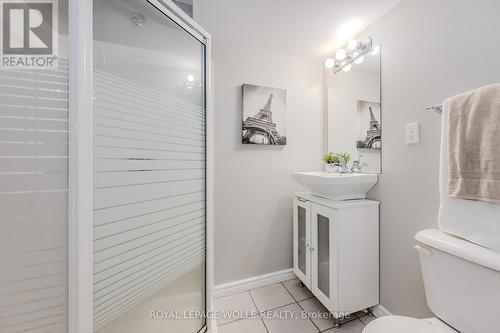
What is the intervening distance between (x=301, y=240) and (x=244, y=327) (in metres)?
0.75

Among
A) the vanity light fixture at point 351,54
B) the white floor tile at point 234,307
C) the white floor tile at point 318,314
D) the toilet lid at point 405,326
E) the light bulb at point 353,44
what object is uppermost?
the light bulb at point 353,44

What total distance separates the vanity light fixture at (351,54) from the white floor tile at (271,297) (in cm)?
Result: 193

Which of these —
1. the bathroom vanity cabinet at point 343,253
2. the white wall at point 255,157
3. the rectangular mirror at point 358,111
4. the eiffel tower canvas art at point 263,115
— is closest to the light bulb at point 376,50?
the rectangular mirror at point 358,111

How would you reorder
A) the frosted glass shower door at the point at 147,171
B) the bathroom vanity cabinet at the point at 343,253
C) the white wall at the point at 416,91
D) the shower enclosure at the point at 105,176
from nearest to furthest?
the shower enclosure at the point at 105,176 < the frosted glass shower door at the point at 147,171 < the white wall at the point at 416,91 < the bathroom vanity cabinet at the point at 343,253

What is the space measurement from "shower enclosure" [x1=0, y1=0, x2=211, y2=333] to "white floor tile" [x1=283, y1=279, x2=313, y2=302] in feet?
2.82

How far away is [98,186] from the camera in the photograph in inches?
28.0

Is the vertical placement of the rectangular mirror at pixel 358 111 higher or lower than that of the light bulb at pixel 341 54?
lower

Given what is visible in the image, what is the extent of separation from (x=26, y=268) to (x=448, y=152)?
1653 millimetres

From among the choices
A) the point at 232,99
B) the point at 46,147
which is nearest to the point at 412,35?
the point at 232,99

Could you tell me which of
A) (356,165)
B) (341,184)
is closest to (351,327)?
(341,184)

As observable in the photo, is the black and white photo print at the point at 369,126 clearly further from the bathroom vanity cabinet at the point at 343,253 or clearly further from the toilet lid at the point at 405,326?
the toilet lid at the point at 405,326

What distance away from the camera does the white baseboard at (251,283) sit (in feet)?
5.36

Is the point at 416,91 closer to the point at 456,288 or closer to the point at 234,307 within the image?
the point at 456,288

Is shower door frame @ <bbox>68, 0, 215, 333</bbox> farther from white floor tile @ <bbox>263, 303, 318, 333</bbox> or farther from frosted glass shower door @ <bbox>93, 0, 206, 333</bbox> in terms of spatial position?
white floor tile @ <bbox>263, 303, 318, 333</bbox>
